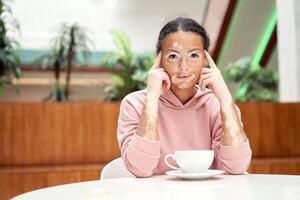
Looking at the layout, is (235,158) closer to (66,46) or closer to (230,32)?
(66,46)

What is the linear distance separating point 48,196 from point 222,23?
4995 mm

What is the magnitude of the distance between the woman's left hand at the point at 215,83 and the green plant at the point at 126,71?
242cm

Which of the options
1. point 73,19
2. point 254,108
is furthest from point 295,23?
point 73,19

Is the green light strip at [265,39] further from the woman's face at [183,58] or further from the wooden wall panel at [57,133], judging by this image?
the woman's face at [183,58]

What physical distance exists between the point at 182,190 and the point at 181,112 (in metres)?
0.55

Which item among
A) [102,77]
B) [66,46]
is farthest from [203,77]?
[102,77]

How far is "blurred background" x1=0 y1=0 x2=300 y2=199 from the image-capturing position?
109 inches

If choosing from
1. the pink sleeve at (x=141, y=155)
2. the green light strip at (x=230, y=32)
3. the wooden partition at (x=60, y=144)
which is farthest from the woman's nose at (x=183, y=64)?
the green light strip at (x=230, y=32)

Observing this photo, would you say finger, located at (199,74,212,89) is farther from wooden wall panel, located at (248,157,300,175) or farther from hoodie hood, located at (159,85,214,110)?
wooden wall panel, located at (248,157,300,175)

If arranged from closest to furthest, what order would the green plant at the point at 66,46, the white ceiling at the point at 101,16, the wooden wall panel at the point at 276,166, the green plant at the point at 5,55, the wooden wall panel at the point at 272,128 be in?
the wooden wall panel at the point at 276,166
the wooden wall panel at the point at 272,128
the green plant at the point at 5,55
the green plant at the point at 66,46
the white ceiling at the point at 101,16

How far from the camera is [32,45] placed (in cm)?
635

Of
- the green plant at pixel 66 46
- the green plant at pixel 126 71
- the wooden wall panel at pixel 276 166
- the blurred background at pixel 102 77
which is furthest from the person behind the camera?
the green plant at pixel 66 46

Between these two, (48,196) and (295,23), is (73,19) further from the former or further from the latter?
(48,196)

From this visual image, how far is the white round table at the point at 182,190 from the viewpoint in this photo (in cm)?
82
